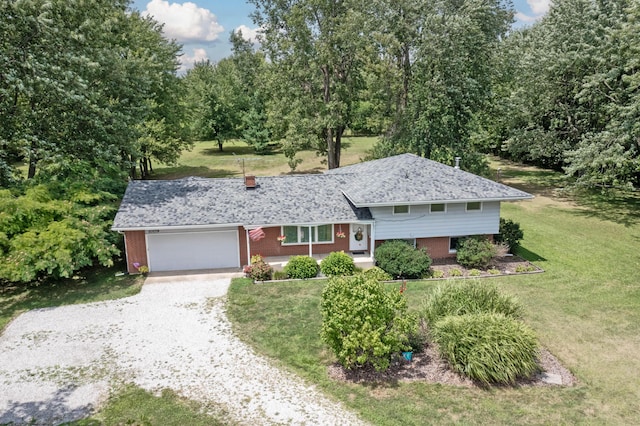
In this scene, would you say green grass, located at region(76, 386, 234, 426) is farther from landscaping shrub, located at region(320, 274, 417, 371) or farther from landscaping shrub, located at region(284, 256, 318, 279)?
landscaping shrub, located at region(284, 256, 318, 279)

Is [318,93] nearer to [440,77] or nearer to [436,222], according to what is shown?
[440,77]

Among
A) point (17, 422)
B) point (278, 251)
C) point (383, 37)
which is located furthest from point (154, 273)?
point (383, 37)

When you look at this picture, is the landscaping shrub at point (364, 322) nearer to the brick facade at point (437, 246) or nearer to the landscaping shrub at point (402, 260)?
the landscaping shrub at point (402, 260)

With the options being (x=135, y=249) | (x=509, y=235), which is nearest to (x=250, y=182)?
(x=135, y=249)

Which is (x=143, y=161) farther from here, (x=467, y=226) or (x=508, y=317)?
(x=508, y=317)

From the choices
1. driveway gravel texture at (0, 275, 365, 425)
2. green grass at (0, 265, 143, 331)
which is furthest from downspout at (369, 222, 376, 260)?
green grass at (0, 265, 143, 331)
